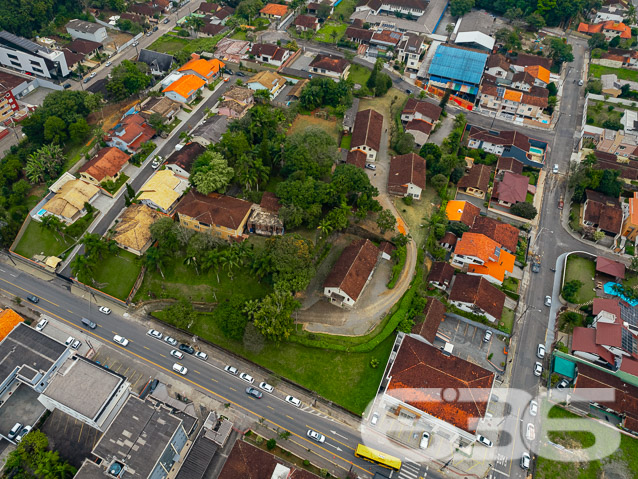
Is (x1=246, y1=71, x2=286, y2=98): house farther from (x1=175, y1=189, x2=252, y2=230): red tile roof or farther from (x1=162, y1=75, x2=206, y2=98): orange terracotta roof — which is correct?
(x1=175, y1=189, x2=252, y2=230): red tile roof

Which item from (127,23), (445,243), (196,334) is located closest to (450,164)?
(445,243)

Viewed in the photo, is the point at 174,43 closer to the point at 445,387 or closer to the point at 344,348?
the point at 344,348

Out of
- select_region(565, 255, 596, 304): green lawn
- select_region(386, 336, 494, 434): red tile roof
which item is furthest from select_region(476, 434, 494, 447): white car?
select_region(565, 255, 596, 304): green lawn

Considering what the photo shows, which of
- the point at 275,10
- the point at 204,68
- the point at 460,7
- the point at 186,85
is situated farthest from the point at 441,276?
the point at 460,7

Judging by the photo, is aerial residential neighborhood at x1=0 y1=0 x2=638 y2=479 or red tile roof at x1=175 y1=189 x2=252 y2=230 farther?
red tile roof at x1=175 y1=189 x2=252 y2=230

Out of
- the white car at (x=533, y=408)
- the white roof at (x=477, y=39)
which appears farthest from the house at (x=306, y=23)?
the white car at (x=533, y=408)

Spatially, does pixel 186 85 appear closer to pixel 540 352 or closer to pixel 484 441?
pixel 540 352

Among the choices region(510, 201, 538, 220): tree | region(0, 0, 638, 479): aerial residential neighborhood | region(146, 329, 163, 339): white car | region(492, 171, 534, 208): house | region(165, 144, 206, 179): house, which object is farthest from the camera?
region(492, 171, 534, 208): house
